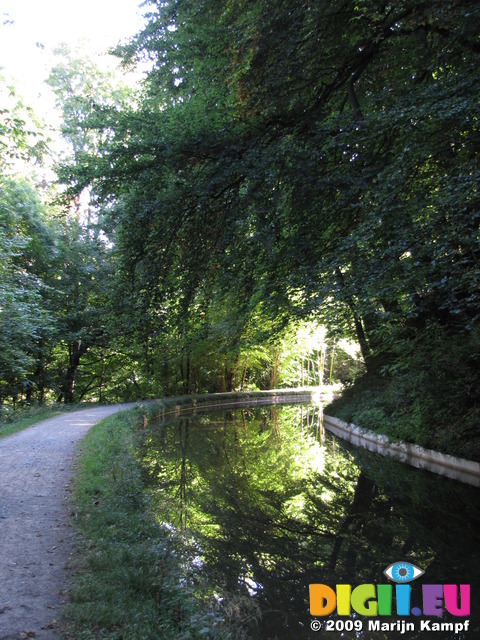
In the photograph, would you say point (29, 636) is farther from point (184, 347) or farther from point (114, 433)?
point (114, 433)

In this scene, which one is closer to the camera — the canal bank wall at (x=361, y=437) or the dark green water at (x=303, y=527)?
the dark green water at (x=303, y=527)

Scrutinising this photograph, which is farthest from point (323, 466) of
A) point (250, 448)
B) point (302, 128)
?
point (302, 128)

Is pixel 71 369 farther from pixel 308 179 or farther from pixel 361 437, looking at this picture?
pixel 308 179

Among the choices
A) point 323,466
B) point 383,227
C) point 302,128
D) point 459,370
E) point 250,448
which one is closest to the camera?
point 383,227

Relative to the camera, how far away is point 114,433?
12.1m

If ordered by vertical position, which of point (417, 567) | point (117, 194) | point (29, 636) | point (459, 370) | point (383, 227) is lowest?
point (417, 567)

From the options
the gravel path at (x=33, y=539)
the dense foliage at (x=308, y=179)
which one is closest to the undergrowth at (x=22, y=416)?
the gravel path at (x=33, y=539)

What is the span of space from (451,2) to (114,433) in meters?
11.2

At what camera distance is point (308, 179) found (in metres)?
7.09

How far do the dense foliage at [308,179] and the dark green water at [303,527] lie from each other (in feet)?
7.12

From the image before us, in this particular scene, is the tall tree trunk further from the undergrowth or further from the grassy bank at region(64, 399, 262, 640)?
the grassy bank at region(64, 399, 262, 640)

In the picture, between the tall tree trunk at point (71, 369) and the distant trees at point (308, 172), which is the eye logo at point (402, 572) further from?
the tall tree trunk at point (71, 369)

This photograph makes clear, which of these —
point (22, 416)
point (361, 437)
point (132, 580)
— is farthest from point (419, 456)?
point (22, 416)

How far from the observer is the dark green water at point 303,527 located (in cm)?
455
